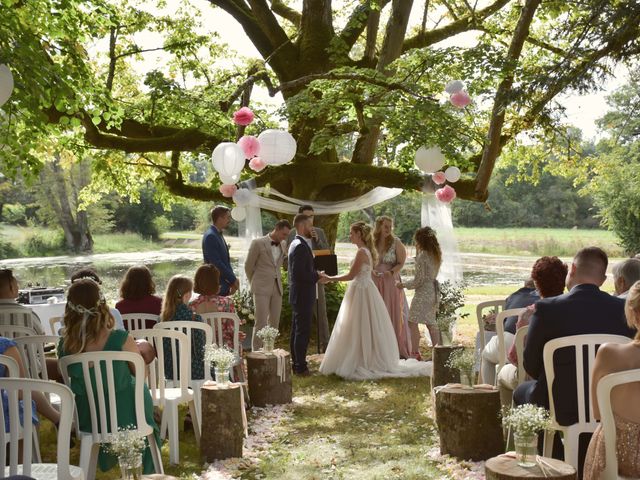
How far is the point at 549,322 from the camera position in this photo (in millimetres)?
4152

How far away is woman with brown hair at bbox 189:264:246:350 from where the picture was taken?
21.1 ft

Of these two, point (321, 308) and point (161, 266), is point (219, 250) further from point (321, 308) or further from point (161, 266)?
point (161, 266)

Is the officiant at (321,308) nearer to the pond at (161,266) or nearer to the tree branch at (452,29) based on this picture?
the tree branch at (452,29)

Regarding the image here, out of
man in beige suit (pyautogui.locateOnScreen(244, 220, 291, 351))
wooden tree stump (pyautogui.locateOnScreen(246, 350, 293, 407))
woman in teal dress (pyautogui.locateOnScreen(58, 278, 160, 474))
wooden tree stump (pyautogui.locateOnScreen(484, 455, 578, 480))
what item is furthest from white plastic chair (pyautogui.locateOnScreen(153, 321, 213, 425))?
man in beige suit (pyautogui.locateOnScreen(244, 220, 291, 351))

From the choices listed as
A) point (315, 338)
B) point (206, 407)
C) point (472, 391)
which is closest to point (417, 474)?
point (472, 391)

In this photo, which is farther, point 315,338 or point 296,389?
A: point 315,338

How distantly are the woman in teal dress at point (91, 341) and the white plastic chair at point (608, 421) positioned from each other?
98.6 inches

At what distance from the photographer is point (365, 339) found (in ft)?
28.1

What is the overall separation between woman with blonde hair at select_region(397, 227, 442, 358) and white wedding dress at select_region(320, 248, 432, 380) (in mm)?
604

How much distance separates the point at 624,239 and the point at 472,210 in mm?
10742

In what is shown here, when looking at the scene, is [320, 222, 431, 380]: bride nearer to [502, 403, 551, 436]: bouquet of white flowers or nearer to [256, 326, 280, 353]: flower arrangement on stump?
[256, 326, 280, 353]: flower arrangement on stump

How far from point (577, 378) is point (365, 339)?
15.1 ft

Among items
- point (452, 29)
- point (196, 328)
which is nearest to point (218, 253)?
point (196, 328)

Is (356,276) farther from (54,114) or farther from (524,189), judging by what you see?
(524,189)
